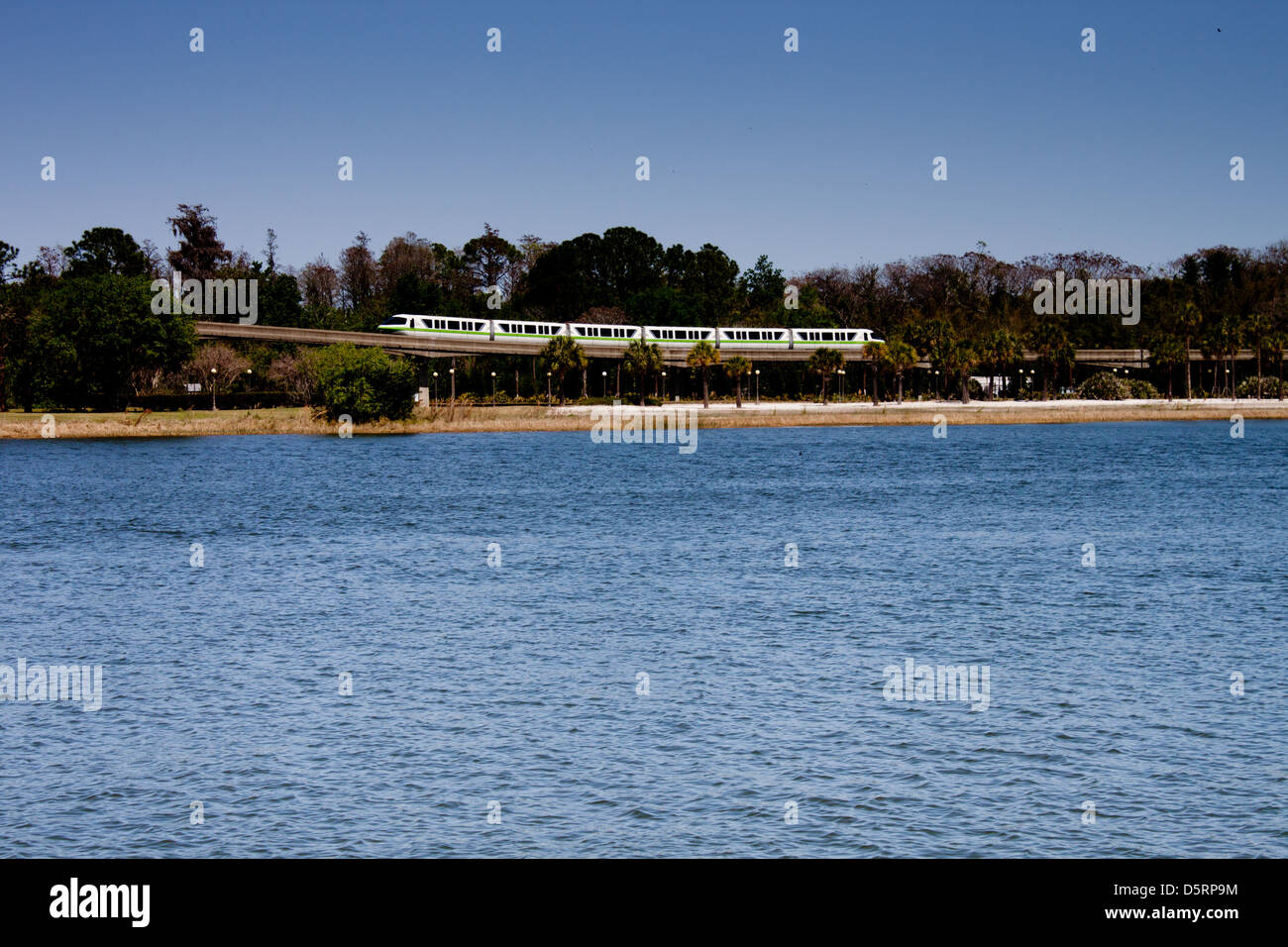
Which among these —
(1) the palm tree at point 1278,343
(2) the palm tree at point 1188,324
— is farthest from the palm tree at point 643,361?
(1) the palm tree at point 1278,343

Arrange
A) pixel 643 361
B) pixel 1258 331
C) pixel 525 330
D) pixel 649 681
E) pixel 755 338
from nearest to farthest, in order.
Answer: pixel 649 681
pixel 643 361
pixel 525 330
pixel 1258 331
pixel 755 338

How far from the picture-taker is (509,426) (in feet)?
436

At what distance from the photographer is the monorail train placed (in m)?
141

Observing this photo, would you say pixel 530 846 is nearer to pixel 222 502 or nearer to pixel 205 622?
pixel 205 622

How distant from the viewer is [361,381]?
124m

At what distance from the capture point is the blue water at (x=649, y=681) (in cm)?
1709

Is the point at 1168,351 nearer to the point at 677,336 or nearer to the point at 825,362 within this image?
the point at 825,362

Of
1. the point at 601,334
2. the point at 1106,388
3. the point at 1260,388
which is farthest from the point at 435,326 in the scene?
the point at 1260,388

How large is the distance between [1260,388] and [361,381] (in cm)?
10861

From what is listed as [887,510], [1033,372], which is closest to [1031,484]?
[887,510]

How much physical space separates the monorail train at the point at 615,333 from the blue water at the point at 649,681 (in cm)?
8029

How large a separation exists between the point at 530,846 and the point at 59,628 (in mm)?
Result: 21176

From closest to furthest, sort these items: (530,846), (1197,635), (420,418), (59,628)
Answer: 1. (530,846)
2. (1197,635)
3. (59,628)
4. (420,418)
